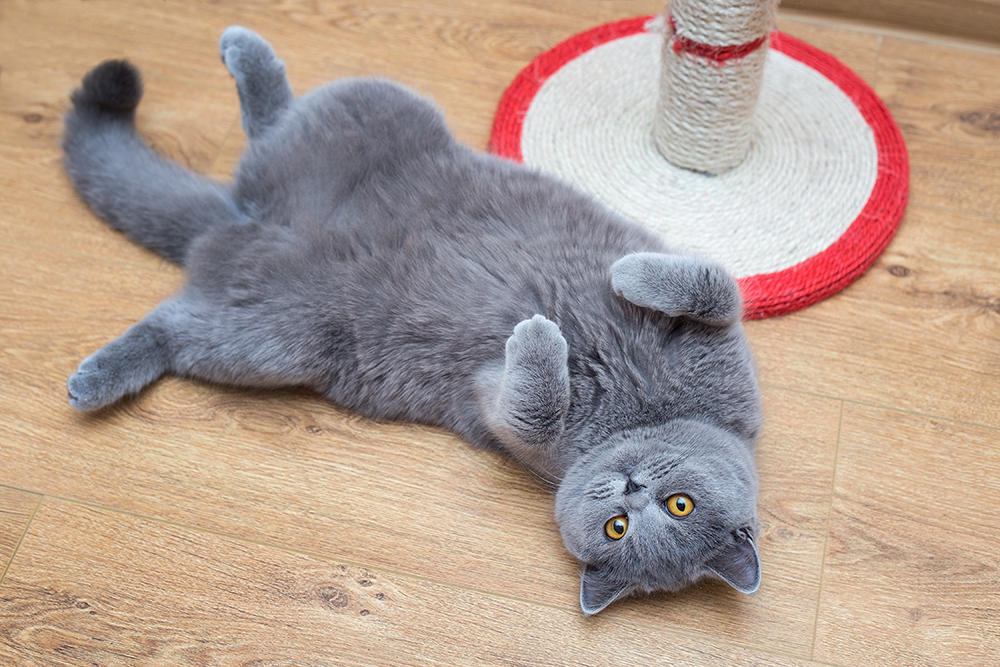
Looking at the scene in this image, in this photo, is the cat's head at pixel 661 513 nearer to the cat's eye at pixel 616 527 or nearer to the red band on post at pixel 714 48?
the cat's eye at pixel 616 527

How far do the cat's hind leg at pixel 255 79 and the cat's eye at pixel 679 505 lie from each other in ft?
3.17

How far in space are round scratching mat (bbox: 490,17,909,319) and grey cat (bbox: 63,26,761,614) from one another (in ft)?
0.88

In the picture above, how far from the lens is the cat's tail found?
1.46 metres

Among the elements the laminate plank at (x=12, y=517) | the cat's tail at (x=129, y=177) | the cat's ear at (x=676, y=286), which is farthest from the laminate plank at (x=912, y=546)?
the laminate plank at (x=12, y=517)

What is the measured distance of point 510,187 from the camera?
141 cm

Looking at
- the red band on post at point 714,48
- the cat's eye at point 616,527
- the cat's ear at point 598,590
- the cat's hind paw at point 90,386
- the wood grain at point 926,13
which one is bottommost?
the cat's ear at point 598,590

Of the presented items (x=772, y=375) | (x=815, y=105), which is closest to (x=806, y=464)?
(x=772, y=375)

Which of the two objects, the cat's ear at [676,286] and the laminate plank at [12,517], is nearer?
the cat's ear at [676,286]

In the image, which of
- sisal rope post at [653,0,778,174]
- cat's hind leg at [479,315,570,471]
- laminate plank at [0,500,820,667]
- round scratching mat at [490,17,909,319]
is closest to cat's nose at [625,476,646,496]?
cat's hind leg at [479,315,570,471]

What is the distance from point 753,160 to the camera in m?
1.71

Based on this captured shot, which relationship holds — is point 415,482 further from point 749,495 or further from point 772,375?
point 772,375

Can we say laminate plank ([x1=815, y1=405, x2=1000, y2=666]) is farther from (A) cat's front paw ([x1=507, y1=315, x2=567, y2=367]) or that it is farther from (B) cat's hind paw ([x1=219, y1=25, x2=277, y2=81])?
(B) cat's hind paw ([x1=219, y1=25, x2=277, y2=81])

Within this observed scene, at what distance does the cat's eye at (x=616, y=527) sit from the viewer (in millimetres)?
1194

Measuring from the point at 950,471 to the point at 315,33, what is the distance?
152cm
